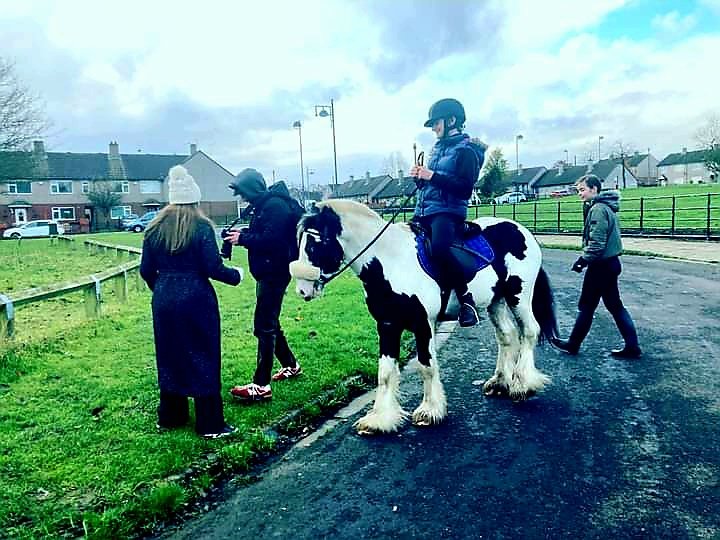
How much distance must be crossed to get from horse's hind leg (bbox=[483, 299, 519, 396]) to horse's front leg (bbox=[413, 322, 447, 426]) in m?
0.91

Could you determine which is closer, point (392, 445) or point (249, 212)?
point (392, 445)

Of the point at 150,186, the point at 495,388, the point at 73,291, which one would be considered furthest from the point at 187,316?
the point at 150,186

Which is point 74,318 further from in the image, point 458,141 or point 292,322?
point 458,141

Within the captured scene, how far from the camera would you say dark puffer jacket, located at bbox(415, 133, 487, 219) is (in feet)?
16.2

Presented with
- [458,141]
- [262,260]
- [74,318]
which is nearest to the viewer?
[458,141]

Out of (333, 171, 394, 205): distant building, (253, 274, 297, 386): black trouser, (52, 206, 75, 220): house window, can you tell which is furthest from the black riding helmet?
(333, 171, 394, 205): distant building

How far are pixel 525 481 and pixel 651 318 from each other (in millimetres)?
6050

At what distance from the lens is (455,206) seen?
511cm

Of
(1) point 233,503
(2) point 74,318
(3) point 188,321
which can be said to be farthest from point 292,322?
(1) point 233,503

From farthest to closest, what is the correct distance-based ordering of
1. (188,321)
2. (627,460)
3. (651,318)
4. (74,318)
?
(74,318) < (651,318) < (188,321) < (627,460)

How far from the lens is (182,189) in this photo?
15.6ft

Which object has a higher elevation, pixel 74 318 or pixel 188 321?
pixel 188 321

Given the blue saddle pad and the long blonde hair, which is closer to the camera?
the long blonde hair

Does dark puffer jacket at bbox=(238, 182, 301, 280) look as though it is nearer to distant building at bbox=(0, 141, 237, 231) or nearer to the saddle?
the saddle
